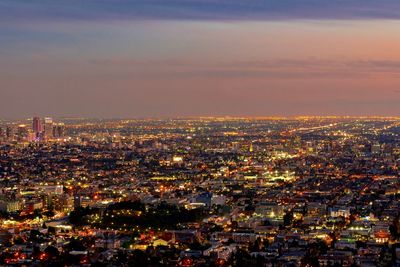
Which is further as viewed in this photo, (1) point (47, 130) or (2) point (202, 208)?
(1) point (47, 130)

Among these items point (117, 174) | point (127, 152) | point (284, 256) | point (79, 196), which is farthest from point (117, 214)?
point (127, 152)

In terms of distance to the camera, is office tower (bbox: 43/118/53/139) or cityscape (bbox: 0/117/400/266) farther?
office tower (bbox: 43/118/53/139)

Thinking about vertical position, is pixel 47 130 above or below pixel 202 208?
below

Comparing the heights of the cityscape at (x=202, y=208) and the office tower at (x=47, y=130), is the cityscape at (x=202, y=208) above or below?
Result: above

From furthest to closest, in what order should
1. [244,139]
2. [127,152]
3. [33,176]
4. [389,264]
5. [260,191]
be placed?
[244,139], [127,152], [33,176], [260,191], [389,264]

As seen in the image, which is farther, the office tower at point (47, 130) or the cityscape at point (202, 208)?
the office tower at point (47, 130)

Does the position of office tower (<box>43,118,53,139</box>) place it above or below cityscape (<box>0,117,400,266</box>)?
below

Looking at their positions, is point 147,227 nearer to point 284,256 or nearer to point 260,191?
point 284,256

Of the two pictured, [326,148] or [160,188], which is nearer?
[160,188]
